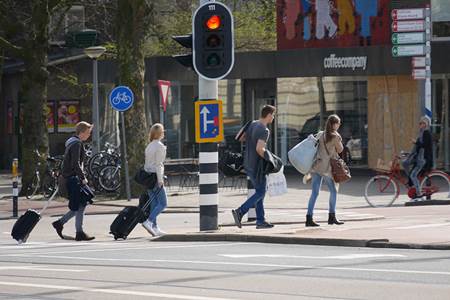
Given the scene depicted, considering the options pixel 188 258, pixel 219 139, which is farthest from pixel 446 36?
pixel 188 258

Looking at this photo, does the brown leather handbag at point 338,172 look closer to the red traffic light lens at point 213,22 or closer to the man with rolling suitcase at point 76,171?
the red traffic light lens at point 213,22

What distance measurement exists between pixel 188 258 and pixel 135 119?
14.9 meters

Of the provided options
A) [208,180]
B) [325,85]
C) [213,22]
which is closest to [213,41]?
[213,22]

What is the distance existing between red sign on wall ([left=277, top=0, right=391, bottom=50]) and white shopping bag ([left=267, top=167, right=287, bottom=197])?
16475mm

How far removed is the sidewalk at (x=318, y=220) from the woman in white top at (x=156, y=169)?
44 cm

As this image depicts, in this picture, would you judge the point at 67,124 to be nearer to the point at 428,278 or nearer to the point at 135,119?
the point at 135,119

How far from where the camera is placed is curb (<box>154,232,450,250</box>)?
14.7 meters

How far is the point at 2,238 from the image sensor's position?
20.2 metres

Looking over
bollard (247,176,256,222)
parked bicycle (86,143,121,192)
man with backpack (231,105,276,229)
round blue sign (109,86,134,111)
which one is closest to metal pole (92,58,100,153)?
parked bicycle (86,143,121,192)

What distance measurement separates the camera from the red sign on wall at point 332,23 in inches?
1361

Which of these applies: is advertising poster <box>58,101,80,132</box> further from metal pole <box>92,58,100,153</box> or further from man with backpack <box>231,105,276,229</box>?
man with backpack <box>231,105,276,229</box>

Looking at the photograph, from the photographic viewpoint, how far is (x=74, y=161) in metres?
18.0

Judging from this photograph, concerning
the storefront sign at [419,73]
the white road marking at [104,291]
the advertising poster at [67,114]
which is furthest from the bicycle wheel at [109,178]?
the white road marking at [104,291]

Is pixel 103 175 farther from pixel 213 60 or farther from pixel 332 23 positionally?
pixel 213 60
